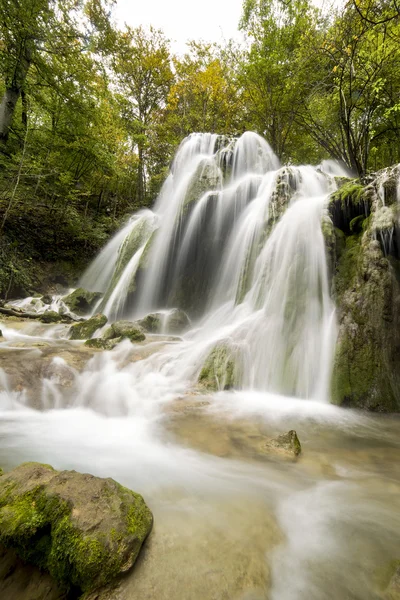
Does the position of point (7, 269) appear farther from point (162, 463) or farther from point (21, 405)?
point (162, 463)

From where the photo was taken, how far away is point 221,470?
234 cm

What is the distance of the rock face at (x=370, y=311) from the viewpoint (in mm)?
4141

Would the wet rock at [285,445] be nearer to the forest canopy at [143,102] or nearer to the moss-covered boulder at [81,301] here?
the forest canopy at [143,102]

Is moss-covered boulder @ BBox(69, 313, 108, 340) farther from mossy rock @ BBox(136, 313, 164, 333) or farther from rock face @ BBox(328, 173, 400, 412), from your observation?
rock face @ BBox(328, 173, 400, 412)

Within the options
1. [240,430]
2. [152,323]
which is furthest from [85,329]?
[240,430]

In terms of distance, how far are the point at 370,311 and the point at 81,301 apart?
385 inches

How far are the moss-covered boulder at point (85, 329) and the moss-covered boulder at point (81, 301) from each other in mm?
3280

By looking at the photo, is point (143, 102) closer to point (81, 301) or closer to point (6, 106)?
point (6, 106)

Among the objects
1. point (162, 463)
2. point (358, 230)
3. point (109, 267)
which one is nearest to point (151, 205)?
point (109, 267)

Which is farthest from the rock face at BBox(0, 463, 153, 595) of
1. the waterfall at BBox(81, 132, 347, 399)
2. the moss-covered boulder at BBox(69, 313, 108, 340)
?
the moss-covered boulder at BBox(69, 313, 108, 340)

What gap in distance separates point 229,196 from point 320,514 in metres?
9.51

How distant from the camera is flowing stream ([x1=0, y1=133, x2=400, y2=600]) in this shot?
1371 mm

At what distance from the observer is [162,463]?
95.1 inches

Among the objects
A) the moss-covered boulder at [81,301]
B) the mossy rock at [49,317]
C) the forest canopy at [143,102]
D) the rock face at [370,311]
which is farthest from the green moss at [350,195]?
the moss-covered boulder at [81,301]
